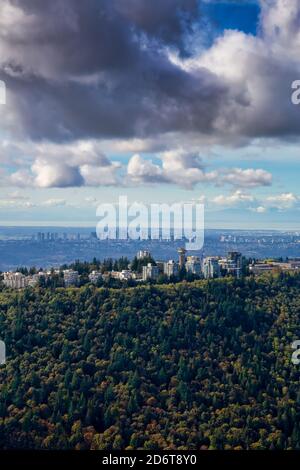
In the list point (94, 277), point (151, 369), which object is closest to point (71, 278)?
point (94, 277)

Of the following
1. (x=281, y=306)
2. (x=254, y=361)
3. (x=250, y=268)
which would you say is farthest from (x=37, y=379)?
(x=250, y=268)

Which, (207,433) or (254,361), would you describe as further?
(254,361)

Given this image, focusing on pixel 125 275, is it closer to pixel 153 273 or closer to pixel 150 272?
pixel 150 272

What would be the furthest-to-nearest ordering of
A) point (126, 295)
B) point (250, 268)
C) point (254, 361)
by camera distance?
point (250, 268) < point (126, 295) < point (254, 361)

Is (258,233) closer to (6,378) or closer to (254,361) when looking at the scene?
(254,361)

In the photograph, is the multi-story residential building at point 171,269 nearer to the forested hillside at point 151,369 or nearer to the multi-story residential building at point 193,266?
the multi-story residential building at point 193,266

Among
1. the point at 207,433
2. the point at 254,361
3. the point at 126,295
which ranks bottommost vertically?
the point at 207,433
